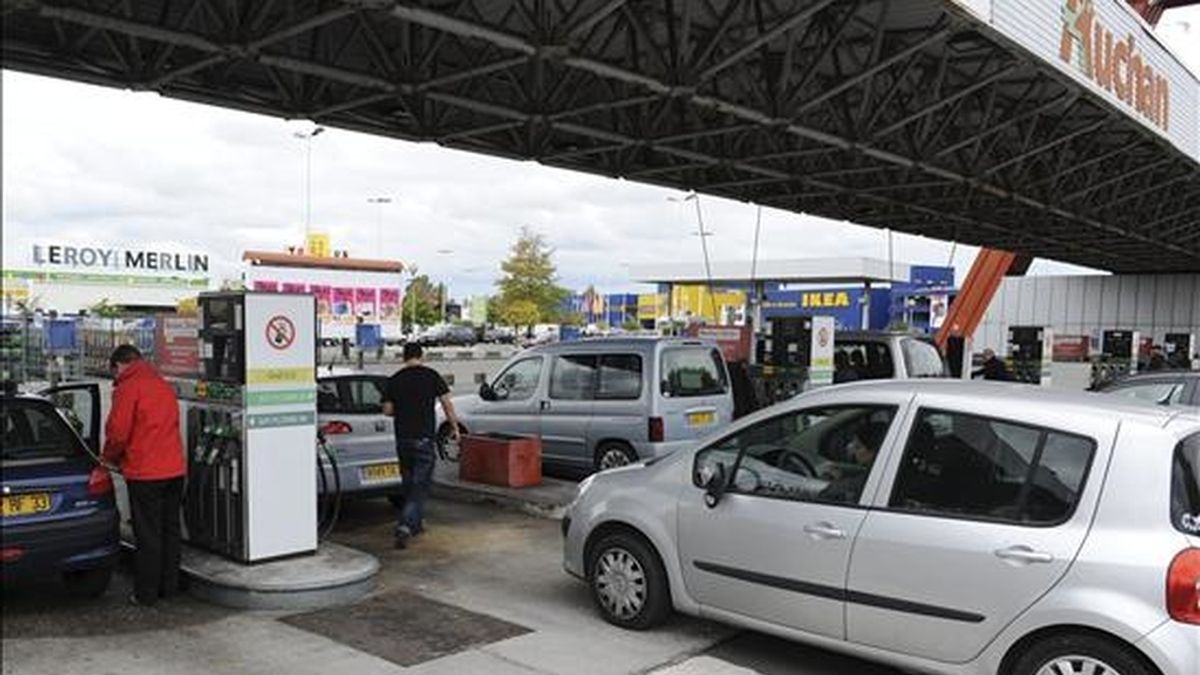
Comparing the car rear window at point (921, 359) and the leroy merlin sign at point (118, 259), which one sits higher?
the leroy merlin sign at point (118, 259)

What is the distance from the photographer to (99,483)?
19.3 ft

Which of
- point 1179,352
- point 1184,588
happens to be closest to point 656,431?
point 1184,588

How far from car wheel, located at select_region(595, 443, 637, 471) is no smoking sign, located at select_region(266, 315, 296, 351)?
438cm

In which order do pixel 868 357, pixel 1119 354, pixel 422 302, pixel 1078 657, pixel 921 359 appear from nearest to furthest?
pixel 1078 657, pixel 921 359, pixel 868 357, pixel 1119 354, pixel 422 302

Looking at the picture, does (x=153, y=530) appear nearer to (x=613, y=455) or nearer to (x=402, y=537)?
(x=402, y=537)

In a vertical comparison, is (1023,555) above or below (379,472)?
above

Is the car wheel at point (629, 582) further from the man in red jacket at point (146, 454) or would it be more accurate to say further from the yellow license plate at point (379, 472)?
the yellow license plate at point (379, 472)

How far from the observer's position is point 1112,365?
81.3 feet

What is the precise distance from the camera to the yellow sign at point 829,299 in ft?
167

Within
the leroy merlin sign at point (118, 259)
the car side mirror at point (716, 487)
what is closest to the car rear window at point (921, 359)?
the car side mirror at point (716, 487)

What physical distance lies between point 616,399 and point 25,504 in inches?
232

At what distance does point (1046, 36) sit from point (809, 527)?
725 centimetres

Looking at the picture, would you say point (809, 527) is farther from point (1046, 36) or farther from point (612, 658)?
point (1046, 36)

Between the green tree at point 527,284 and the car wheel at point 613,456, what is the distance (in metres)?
55.7
